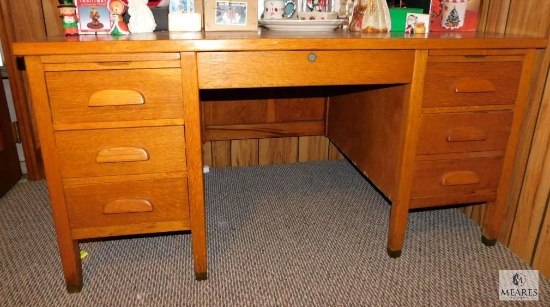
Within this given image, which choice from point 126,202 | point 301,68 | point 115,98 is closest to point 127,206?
point 126,202

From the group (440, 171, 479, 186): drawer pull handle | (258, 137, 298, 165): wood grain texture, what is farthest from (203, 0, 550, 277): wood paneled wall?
(258, 137, 298, 165): wood grain texture

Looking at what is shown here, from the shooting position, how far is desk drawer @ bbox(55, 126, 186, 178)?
1.06 m

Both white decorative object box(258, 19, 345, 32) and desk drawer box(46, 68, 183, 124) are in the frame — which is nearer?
desk drawer box(46, 68, 183, 124)

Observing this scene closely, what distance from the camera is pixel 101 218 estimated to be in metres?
1.14

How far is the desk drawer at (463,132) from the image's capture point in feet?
4.10

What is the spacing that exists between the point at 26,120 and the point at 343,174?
148 cm

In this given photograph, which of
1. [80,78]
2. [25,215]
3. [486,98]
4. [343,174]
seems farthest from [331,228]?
[25,215]

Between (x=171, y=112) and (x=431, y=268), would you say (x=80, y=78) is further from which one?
(x=431, y=268)

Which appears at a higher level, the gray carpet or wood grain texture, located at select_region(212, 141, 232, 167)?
wood grain texture, located at select_region(212, 141, 232, 167)

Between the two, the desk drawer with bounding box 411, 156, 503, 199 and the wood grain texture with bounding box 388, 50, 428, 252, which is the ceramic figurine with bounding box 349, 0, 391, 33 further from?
the desk drawer with bounding box 411, 156, 503, 199

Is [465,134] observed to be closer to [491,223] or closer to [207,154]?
[491,223]

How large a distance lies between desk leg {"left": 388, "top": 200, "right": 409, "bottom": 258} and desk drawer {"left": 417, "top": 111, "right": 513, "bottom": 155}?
0.62 ft

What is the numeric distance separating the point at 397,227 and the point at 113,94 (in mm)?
936

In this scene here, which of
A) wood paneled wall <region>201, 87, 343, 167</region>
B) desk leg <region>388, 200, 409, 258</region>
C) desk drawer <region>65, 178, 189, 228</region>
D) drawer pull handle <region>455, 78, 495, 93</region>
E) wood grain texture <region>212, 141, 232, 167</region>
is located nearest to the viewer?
desk drawer <region>65, 178, 189, 228</region>
